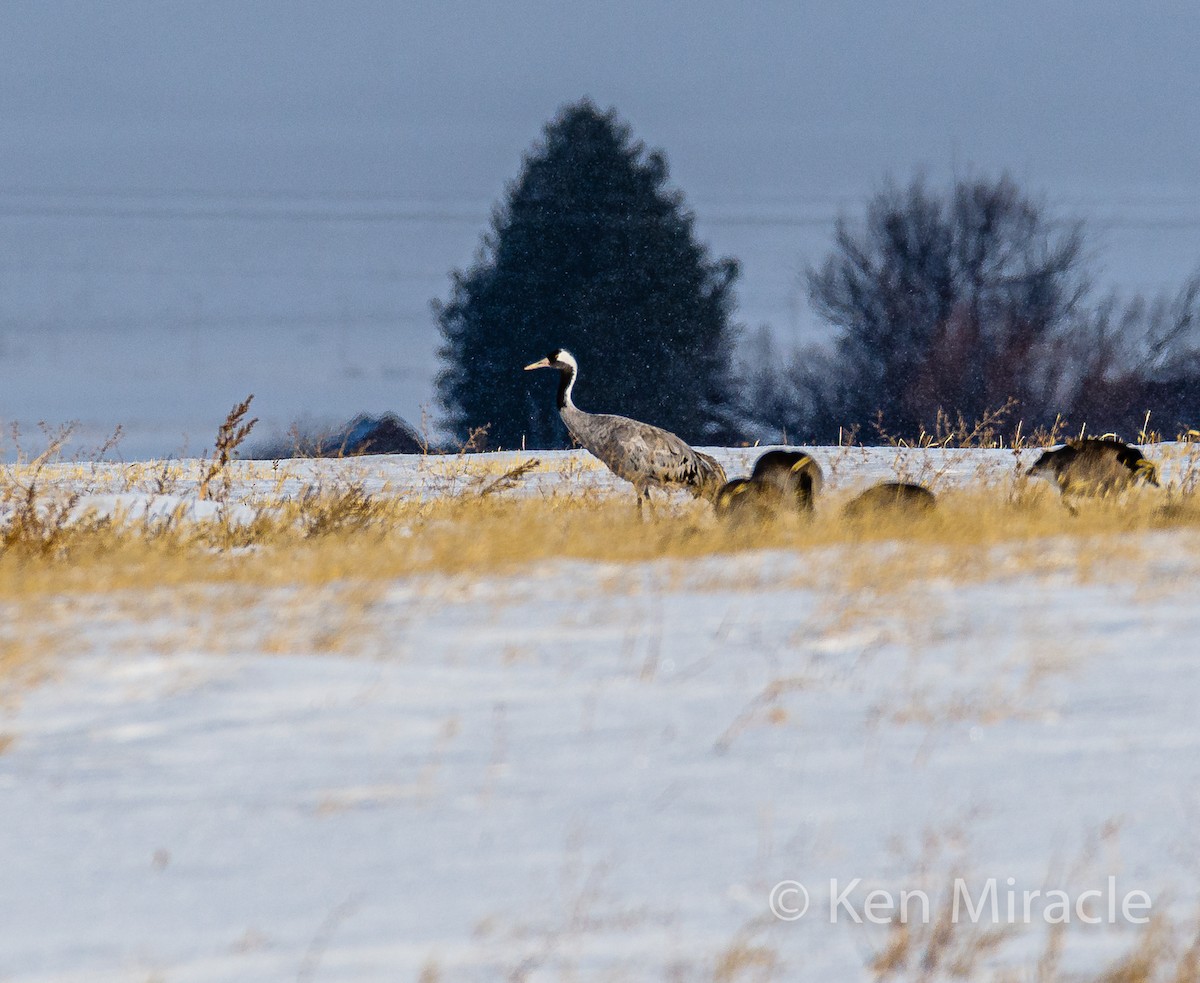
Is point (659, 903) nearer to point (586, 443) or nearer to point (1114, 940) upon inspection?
point (1114, 940)

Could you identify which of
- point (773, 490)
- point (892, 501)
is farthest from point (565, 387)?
point (892, 501)

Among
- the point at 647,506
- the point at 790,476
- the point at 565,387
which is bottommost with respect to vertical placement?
the point at 647,506

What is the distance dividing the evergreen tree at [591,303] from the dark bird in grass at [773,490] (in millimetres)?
20865

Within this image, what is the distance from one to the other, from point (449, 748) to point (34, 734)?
1023 millimetres

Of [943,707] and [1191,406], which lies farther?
[1191,406]

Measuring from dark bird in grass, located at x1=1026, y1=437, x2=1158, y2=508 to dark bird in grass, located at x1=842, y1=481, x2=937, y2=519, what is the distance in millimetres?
896

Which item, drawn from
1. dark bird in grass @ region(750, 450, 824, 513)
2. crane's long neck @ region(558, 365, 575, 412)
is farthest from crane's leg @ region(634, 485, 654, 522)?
crane's long neck @ region(558, 365, 575, 412)

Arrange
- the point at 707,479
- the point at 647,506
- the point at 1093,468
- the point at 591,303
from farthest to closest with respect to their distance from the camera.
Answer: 1. the point at 591,303
2. the point at 707,479
3. the point at 1093,468
4. the point at 647,506

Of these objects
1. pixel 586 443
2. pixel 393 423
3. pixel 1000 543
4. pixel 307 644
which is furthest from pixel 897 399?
pixel 307 644

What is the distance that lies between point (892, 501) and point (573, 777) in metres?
4.95

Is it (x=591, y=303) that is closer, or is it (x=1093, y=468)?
(x=1093, y=468)

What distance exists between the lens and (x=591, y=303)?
3102 cm

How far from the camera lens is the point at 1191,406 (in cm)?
3120

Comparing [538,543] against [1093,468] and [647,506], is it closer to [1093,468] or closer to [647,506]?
[647,506]
